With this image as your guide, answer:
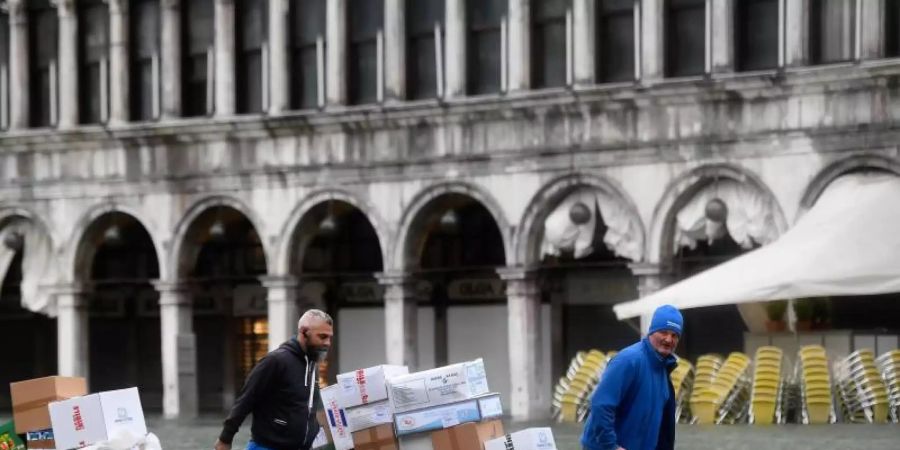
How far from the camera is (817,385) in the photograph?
76.9 feet

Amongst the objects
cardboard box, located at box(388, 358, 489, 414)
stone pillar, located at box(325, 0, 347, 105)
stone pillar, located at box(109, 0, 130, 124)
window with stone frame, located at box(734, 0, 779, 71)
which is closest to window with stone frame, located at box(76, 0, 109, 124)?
stone pillar, located at box(109, 0, 130, 124)

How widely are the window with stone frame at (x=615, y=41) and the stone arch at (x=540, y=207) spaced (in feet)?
5.05

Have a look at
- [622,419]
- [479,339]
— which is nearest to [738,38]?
[479,339]

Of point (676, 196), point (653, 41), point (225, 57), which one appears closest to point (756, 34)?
point (653, 41)

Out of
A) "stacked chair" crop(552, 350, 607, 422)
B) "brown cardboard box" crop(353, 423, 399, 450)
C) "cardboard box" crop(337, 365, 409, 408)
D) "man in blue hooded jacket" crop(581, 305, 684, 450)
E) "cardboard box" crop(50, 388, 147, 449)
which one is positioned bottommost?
"stacked chair" crop(552, 350, 607, 422)

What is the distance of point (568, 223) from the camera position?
93.0ft

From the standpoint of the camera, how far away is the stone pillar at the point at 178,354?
32.3 meters

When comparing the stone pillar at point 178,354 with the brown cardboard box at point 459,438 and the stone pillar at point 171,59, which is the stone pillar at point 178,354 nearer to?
the stone pillar at point 171,59

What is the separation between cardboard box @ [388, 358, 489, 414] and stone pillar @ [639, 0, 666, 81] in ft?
43.9

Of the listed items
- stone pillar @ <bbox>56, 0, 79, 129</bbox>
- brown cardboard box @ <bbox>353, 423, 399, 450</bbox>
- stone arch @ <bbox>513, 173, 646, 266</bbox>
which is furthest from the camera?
stone pillar @ <bbox>56, 0, 79, 129</bbox>

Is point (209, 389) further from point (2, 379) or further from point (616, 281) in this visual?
point (616, 281)

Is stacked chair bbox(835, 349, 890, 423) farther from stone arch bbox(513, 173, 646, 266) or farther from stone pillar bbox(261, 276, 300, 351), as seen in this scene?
stone pillar bbox(261, 276, 300, 351)

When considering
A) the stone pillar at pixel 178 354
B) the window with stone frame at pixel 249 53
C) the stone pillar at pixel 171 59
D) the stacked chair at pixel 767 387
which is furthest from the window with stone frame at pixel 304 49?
the stacked chair at pixel 767 387

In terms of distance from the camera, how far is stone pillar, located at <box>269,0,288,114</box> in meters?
31.5
